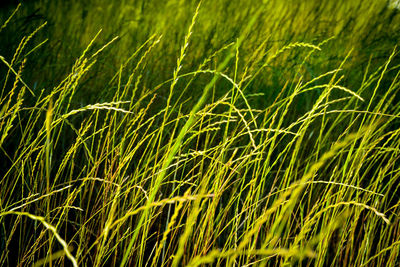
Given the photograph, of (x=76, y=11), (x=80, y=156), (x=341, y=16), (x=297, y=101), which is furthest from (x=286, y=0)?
(x=80, y=156)

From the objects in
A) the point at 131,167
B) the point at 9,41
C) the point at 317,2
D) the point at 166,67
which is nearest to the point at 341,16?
the point at 317,2

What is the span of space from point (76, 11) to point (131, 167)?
4.87 feet

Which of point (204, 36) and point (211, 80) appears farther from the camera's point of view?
point (204, 36)

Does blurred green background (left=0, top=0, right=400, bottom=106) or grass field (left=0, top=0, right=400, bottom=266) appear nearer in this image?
grass field (left=0, top=0, right=400, bottom=266)

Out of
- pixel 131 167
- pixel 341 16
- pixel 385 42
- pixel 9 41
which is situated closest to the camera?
pixel 131 167

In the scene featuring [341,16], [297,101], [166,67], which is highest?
[341,16]

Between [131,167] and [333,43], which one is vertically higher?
[333,43]

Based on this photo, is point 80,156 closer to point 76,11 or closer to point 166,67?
point 166,67

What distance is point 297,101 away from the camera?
185 cm

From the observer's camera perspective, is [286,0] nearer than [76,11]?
Yes

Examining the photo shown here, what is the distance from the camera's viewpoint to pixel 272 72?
2.03 metres

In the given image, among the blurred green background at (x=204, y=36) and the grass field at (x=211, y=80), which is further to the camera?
the blurred green background at (x=204, y=36)

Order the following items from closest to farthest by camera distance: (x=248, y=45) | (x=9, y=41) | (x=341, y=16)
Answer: (x=9, y=41)
(x=248, y=45)
(x=341, y=16)

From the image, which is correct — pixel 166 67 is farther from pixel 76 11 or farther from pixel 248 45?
pixel 76 11
